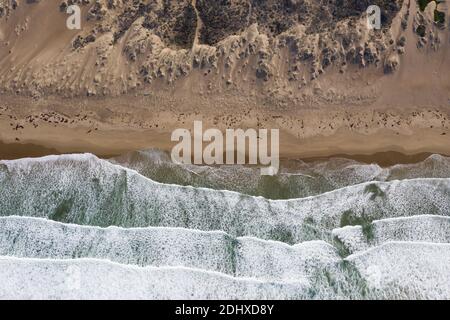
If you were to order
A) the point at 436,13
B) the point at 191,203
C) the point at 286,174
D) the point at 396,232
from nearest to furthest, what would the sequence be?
the point at 396,232
the point at 191,203
the point at 286,174
the point at 436,13

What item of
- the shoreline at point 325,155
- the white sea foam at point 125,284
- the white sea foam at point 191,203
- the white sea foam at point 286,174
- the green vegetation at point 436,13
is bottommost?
the white sea foam at point 125,284

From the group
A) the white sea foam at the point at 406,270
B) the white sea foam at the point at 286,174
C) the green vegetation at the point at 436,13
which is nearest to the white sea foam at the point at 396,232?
the white sea foam at the point at 406,270

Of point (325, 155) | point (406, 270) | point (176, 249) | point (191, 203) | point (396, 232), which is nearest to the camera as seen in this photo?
point (406, 270)

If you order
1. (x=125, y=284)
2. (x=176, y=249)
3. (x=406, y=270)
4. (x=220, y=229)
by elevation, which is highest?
(x=220, y=229)

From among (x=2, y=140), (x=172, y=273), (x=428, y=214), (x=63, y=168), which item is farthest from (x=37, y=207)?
(x=428, y=214)

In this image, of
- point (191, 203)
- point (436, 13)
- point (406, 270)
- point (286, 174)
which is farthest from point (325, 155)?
point (436, 13)

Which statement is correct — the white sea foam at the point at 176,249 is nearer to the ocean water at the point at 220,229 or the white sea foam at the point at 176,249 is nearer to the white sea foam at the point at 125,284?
the ocean water at the point at 220,229

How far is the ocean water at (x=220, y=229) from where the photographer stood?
17.6 meters

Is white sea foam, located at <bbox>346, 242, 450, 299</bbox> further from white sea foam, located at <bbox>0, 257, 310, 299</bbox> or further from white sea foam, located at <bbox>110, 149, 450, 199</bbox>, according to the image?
white sea foam, located at <bbox>110, 149, 450, 199</bbox>

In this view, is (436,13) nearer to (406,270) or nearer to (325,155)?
(325,155)

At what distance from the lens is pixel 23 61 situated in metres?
20.2

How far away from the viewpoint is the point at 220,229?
18.6 metres

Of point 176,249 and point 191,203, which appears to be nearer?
point 176,249
